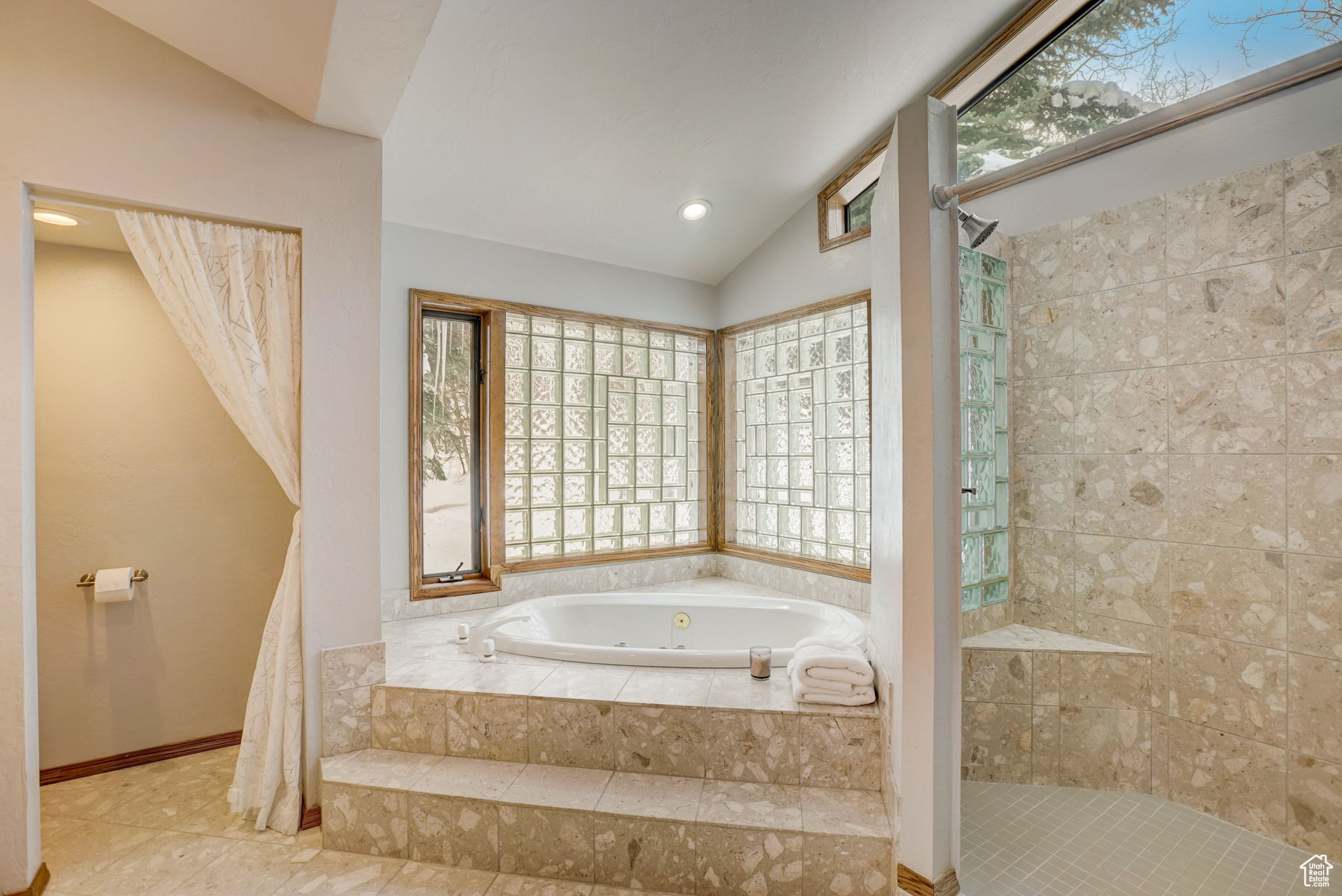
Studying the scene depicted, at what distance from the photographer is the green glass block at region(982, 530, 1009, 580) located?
8.77 ft

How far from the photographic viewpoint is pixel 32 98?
5.65 ft

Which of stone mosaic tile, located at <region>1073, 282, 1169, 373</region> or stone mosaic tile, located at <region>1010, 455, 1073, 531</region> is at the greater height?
stone mosaic tile, located at <region>1073, 282, 1169, 373</region>

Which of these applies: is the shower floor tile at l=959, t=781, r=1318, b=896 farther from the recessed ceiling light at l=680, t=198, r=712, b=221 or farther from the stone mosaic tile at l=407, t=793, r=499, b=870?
the recessed ceiling light at l=680, t=198, r=712, b=221

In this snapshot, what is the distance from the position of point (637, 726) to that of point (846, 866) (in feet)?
2.37

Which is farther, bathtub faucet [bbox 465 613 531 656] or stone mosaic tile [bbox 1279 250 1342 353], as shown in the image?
bathtub faucet [bbox 465 613 531 656]

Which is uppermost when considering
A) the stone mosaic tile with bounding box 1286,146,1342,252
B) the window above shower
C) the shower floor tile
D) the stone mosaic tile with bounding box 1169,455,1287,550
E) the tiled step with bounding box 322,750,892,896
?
the window above shower

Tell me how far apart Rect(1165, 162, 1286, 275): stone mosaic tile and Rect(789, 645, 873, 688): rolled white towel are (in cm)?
190

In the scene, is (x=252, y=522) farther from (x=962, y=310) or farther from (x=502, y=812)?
(x=962, y=310)

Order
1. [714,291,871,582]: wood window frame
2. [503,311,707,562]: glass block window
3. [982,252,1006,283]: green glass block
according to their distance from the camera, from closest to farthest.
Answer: [982,252,1006,283]: green glass block < [503,311,707,562]: glass block window < [714,291,871,582]: wood window frame

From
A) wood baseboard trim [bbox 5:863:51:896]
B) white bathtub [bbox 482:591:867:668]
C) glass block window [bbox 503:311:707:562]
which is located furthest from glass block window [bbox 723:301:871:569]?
wood baseboard trim [bbox 5:863:51:896]

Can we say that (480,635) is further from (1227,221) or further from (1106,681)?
(1227,221)

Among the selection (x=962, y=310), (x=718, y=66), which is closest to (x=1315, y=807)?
(x=962, y=310)

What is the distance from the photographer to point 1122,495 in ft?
8.09

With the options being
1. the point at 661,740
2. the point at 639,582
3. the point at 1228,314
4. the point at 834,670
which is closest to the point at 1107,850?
the point at 834,670
